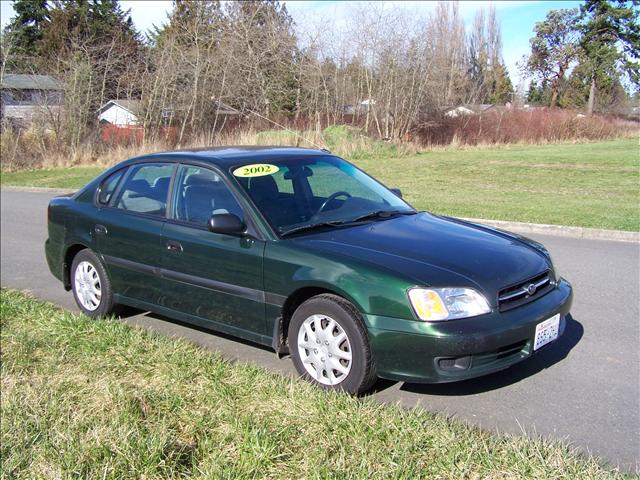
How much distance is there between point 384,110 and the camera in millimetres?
26891

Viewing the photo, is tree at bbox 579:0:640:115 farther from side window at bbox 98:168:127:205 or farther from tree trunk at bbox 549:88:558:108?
side window at bbox 98:168:127:205

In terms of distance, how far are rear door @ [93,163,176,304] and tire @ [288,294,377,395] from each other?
151 cm

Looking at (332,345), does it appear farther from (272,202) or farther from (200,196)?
(200,196)

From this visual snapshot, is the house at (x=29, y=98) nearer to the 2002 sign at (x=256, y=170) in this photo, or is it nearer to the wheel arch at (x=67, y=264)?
the wheel arch at (x=67, y=264)

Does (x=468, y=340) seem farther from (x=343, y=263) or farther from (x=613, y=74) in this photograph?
(x=613, y=74)

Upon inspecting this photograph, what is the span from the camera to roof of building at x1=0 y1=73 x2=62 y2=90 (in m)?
27.1

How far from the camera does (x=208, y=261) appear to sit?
461cm

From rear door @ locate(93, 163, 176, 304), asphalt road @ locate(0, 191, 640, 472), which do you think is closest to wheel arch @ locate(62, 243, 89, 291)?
asphalt road @ locate(0, 191, 640, 472)

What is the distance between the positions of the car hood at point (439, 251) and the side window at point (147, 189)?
1.50m

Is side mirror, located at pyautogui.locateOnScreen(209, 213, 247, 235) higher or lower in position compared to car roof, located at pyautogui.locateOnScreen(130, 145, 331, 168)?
lower

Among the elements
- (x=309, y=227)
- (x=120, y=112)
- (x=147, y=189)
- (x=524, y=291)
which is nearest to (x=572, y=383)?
(x=524, y=291)

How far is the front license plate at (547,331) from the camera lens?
389cm

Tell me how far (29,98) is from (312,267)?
90.7ft

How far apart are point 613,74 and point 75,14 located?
5033 cm
